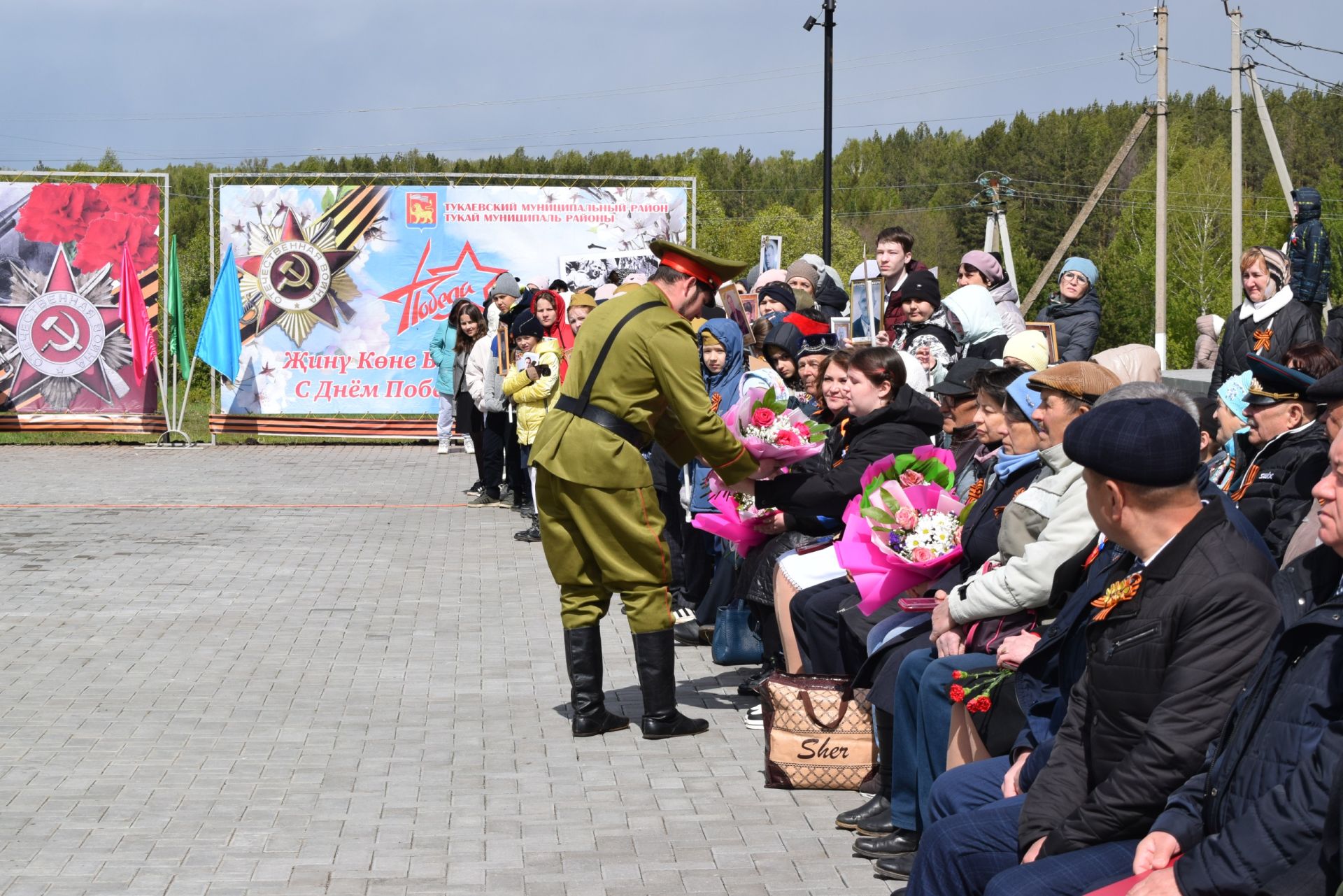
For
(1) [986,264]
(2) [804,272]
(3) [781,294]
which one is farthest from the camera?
(2) [804,272]

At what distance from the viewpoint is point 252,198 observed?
2064 centimetres

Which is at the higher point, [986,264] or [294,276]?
[294,276]

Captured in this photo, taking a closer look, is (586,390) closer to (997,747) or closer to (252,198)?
(997,747)

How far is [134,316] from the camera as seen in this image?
2048cm

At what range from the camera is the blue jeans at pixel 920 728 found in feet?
16.0

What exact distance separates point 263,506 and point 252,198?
7054 millimetres

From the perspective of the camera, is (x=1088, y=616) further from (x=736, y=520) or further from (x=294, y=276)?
(x=294, y=276)

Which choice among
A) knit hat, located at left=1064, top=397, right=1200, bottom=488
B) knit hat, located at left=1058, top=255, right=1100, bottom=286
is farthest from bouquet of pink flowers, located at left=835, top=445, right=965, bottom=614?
knit hat, located at left=1058, top=255, right=1100, bottom=286

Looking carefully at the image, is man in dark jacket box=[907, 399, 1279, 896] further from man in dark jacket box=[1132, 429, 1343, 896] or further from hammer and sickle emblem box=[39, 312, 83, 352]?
hammer and sickle emblem box=[39, 312, 83, 352]

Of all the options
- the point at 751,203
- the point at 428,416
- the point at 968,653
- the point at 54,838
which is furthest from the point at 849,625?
the point at 751,203

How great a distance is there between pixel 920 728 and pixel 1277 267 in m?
5.33

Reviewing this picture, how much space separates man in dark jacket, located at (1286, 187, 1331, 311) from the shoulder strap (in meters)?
4.31

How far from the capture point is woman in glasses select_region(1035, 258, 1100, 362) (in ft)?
32.4

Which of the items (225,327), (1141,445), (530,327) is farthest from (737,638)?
(225,327)
